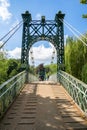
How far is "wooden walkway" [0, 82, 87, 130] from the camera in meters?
8.08

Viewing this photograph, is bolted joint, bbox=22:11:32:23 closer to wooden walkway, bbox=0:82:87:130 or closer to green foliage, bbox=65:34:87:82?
green foliage, bbox=65:34:87:82

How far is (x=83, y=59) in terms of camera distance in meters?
25.7

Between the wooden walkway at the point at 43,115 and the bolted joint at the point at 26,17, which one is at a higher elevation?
the bolted joint at the point at 26,17

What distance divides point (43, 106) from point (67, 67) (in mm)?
15945

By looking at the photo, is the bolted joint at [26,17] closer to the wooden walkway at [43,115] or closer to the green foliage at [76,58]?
the green foliage at [76,58]

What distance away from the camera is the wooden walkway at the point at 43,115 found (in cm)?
808

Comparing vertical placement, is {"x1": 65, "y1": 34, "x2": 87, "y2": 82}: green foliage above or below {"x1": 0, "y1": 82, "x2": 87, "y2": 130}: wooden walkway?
above

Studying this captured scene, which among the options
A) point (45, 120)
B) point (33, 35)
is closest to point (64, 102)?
point (45, 120)

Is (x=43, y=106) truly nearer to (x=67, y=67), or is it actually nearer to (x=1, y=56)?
(x=67, y=67)

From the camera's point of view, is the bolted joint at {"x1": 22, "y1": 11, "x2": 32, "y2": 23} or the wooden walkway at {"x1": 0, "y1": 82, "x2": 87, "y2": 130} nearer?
the wooden walkway at {"x1": 0, "y1": 82, "x2": 87, "y2": 130}

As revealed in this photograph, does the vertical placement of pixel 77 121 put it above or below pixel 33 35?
below

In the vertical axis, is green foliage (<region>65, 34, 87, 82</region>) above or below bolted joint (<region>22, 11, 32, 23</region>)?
below

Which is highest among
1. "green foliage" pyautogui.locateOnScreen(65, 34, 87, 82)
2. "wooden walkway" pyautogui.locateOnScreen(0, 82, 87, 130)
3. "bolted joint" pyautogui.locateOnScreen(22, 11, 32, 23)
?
"bolted joint" pyautogui.locateOnScreen(22, 11, 32, 23)

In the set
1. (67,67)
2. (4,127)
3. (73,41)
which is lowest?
(4,127)
